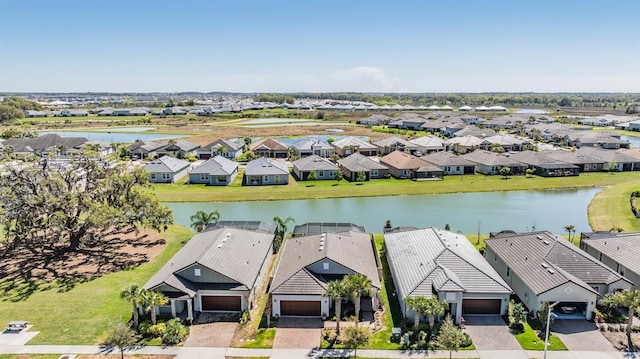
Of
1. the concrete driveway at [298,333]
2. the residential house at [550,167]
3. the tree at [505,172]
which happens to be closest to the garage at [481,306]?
the concrete driveway at [298,333]

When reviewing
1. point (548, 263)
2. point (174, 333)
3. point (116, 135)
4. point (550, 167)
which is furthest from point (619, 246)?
point (116, 135)

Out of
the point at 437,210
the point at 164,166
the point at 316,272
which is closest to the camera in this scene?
the point at 316,272

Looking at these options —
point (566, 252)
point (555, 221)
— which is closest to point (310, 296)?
point (566, 252)

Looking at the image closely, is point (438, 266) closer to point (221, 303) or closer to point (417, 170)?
point (221, 303)

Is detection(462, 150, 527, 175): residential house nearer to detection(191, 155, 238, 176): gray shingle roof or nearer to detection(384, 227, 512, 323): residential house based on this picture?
detection(191, 155, 238, 176): gray shingle roof

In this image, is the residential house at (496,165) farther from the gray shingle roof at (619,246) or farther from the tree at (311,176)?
the gray shingle roof at (619,246)

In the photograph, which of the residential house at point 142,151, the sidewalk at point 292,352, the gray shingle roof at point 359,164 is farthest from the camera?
the residential house at point 142,151

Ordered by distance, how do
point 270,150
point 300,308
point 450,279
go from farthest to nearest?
point 270,150
point 300,308
point 450,279
